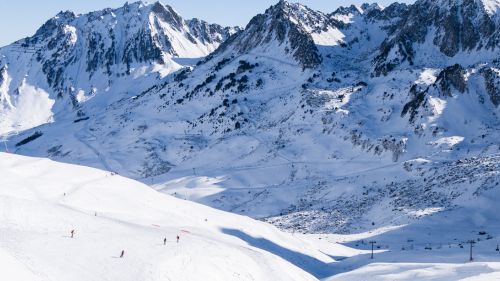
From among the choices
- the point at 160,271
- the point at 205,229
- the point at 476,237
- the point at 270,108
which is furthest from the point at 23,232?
the point at 270,108

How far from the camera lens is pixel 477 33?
12725 centimetres

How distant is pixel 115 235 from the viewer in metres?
38.1

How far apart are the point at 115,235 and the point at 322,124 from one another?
7569 cm

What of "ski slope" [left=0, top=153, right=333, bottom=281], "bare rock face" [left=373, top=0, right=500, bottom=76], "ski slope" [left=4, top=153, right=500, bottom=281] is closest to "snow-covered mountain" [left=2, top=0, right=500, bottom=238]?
"bare rock face" [left=373, top=0, right=500, bottom=76]

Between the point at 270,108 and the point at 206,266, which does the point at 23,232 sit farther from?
the point at 270,108

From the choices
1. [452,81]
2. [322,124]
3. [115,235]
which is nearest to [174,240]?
[115,235]

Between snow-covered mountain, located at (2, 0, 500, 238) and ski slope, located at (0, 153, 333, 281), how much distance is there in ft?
69.2

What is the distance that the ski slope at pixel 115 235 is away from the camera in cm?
3105

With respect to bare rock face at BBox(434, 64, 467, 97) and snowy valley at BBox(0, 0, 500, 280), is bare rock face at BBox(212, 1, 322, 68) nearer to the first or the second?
snowy valley at BBox(0, 0, 500, 280)

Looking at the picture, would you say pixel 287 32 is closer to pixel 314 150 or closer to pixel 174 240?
pixel 314 150

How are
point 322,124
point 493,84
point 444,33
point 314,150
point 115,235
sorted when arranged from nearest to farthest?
point 115,235, point 314,150, point 493,84, point 322,124, point 444,33

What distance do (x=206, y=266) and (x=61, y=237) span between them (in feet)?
31.1

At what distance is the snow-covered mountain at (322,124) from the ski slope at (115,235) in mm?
21086

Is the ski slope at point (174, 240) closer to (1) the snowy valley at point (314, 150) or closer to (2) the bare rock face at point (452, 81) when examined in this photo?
(1) the snowy valley at point (314, 150)
